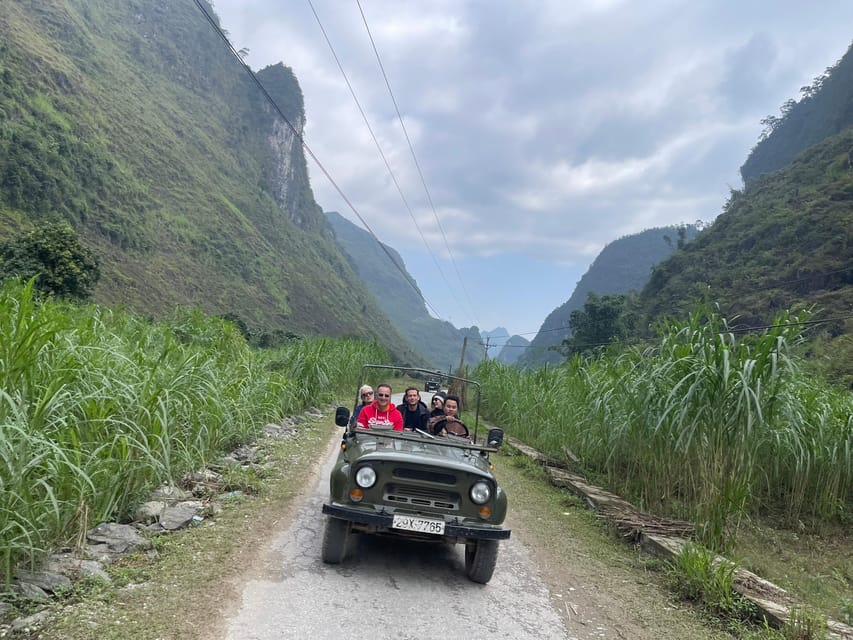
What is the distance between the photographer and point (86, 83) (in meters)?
61.5

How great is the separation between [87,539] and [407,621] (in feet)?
7.69

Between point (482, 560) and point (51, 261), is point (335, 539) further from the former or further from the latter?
point (51, 261)

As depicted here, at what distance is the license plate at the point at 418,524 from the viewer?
14.1 ft

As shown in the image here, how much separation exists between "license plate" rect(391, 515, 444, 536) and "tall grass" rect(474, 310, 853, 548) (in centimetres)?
287

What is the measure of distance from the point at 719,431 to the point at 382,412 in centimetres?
341

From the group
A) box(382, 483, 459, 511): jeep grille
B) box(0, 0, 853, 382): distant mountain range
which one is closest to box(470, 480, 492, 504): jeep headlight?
box(382, 483, 459, 511): jeep grille

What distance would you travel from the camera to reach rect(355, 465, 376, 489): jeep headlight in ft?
14.5

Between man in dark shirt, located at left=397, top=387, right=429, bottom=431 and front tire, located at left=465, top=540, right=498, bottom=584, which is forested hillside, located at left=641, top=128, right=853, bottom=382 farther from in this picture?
front tire, located at left=465, top=540, right=498, bottom=584

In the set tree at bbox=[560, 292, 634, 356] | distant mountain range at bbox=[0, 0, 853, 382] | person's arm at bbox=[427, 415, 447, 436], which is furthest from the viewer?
tree at bbox=[560, 292, 634, 356]

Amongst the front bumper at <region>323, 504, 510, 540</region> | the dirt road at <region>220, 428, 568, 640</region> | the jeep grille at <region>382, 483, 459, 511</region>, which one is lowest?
the dirt road at <region>220, 428, 568, 640</region>

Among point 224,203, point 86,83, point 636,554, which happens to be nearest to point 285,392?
point 636,554

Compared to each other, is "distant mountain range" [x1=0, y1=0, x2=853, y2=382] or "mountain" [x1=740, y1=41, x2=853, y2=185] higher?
"mountain" [x1=740, y1=41, x2=853, y2=185]

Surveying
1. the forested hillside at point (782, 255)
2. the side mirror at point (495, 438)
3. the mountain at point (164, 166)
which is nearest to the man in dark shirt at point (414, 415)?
the side mirror at point (495, 438)

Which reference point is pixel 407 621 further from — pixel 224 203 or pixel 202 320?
pixel 224 203
